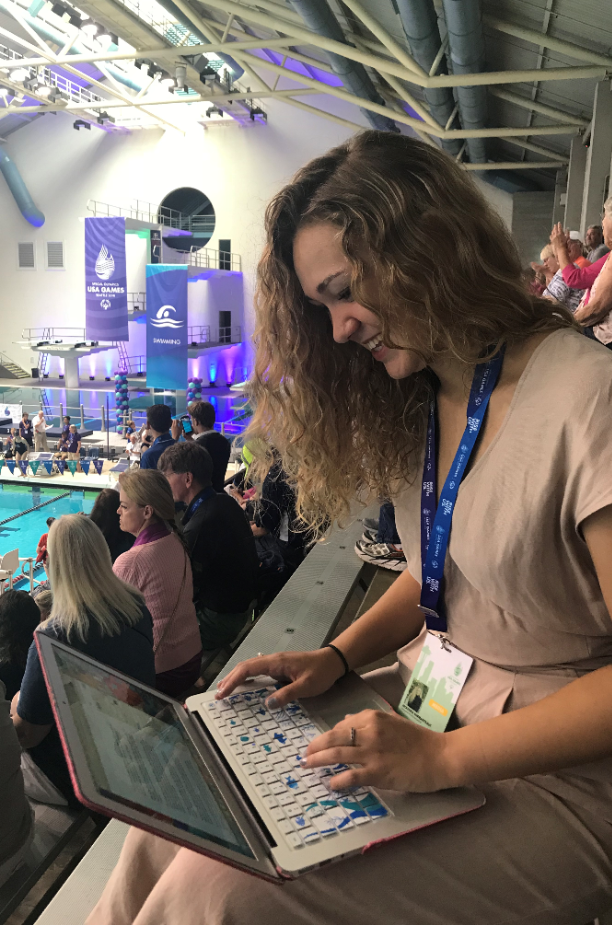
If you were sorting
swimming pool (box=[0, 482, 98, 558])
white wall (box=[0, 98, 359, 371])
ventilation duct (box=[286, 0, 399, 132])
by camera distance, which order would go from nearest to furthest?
1. ventilation duct (box=[286, 0, 399, 132])
2. swimming pool (box=[0, 482, 98, 558])
3. white wall (box=[0, 98, 359, 371])

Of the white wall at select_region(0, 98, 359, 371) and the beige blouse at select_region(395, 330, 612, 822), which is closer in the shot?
the beige blouse at select_region(395, 330, 612, 822)

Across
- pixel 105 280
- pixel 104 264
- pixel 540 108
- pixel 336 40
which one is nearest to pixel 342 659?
pixel 336 40

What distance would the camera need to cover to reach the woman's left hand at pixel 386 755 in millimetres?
706

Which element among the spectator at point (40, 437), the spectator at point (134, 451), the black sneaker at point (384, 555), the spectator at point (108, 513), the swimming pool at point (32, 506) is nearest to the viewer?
the black sneaker at point (384, 555)

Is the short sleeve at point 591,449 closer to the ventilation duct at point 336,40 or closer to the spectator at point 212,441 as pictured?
the ventilation duct at point 336,40

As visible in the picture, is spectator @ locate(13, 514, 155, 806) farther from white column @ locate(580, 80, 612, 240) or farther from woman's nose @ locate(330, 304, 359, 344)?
white column @ locate(580, 80, 612, 240)

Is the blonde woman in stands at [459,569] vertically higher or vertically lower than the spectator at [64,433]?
higher

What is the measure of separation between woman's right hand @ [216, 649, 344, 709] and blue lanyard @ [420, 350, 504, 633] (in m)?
0.16

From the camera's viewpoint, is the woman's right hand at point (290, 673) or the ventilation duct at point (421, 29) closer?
the woman's right hand at point (290, 673)

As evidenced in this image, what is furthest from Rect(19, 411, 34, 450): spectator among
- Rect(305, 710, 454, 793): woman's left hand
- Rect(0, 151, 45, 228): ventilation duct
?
Rect(305, 710, 454, 793): woman's left hand

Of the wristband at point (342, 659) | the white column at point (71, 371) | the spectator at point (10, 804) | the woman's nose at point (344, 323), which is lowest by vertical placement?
the white column at point (71, 371)

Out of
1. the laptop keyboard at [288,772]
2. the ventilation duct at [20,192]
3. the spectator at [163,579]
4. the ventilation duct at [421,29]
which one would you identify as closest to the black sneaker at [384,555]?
the spectator at [163,579]

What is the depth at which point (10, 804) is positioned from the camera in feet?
5.12

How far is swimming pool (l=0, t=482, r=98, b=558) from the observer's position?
9.35 metres
